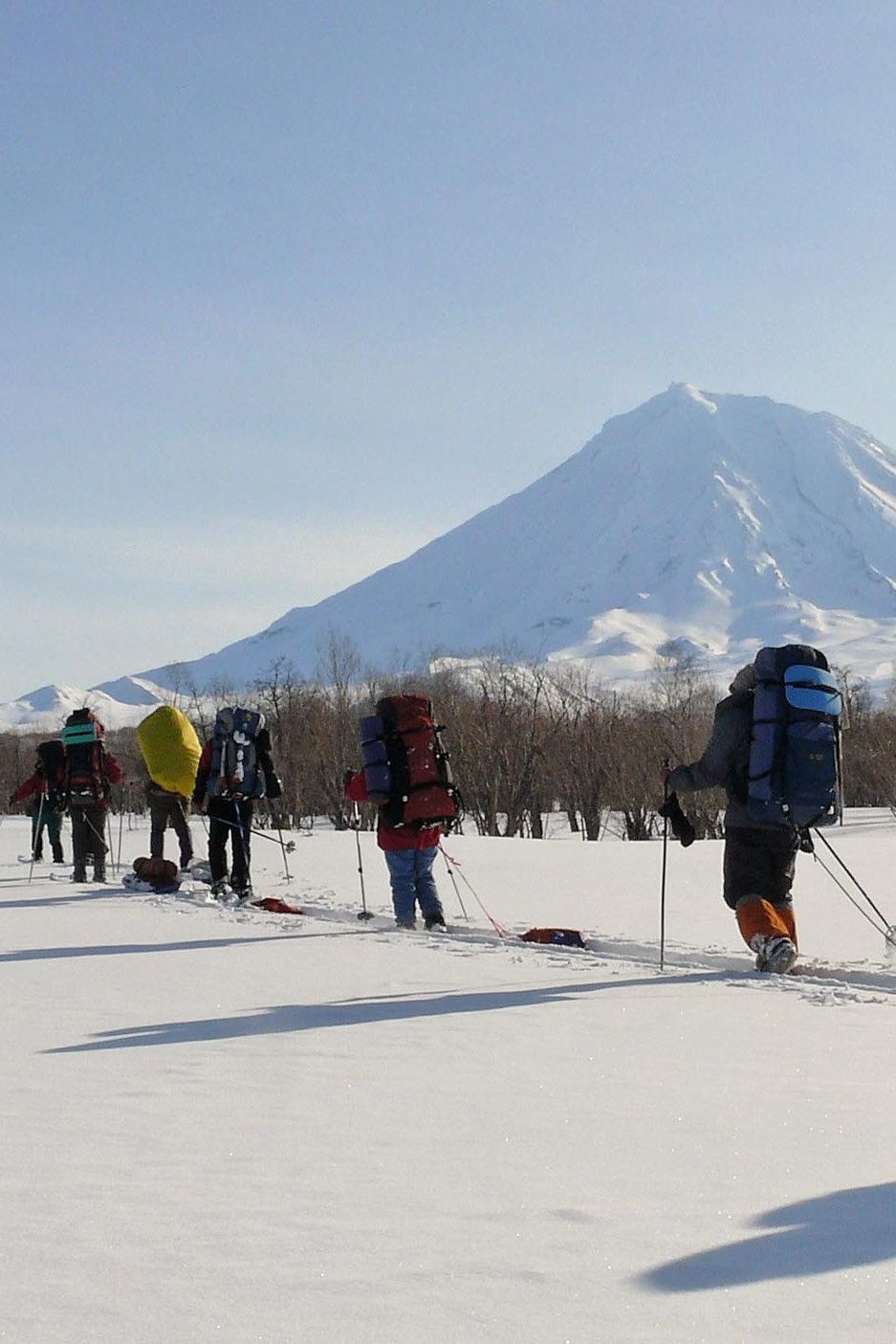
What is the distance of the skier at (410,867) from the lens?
10.4 metres

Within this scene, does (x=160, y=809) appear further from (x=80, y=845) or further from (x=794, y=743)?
(x=794, y=743)

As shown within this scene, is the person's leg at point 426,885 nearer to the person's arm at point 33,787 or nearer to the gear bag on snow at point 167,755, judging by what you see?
the gear bag on snow at point 167,755

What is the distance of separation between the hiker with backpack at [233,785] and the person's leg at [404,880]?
96.1 inches

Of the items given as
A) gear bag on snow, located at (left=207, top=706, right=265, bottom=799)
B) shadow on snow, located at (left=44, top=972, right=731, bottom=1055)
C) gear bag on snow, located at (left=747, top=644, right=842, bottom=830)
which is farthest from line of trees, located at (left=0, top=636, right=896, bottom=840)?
shadow on snow, located at (left=44, top=972, right=731, bottom=1055)

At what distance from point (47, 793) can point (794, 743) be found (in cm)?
1210

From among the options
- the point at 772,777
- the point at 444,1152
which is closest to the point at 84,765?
the point at 772,777

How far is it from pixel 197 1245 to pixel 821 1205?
1470mm

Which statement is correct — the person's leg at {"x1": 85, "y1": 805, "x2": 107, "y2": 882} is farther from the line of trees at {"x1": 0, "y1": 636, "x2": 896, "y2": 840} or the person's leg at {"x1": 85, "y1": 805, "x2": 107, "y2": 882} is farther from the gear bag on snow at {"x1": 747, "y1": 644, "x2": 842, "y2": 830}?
the line of trees at {"x1": 0, "y1": 636, "x2": 896, "y2": 840}

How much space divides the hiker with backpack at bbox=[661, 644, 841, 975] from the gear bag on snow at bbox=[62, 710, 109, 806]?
8278mm

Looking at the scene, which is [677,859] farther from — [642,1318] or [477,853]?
[642,1318]

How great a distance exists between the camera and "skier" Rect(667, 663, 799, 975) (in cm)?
784

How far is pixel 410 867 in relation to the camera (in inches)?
412

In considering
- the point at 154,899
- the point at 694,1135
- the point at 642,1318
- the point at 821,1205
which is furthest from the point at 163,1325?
the point at 154,899

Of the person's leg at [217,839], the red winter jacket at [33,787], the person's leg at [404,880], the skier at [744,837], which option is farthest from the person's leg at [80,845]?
the skier at [744,837]
